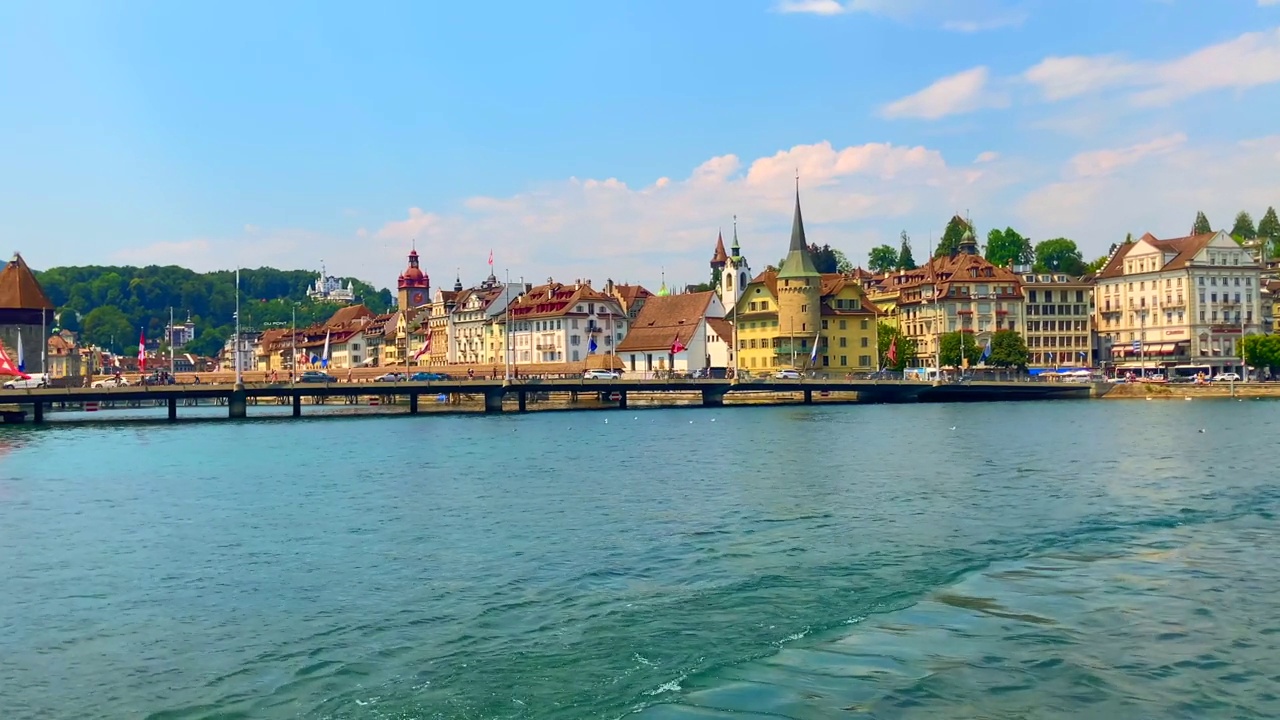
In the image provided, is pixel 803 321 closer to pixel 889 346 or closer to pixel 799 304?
pixel 799 304

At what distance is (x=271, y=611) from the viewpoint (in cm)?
2162

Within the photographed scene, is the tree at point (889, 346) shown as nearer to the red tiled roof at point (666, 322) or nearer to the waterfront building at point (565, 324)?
the red tiled roof at point (666, 322)

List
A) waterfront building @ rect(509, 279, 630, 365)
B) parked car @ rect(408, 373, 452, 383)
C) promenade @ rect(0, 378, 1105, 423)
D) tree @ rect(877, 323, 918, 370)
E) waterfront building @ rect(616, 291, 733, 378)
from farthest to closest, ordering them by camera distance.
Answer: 1. waterfront building @ rect(509, 279, 630, 365)
2. waterfront building @ rect(616, 291, 733, 378)
3. tree @ rect(877, 323, 918, 370)
4. parked car @ rect(408, 373, 452, 383)
5. promenade @ rect(0, 378, 1105, 423)

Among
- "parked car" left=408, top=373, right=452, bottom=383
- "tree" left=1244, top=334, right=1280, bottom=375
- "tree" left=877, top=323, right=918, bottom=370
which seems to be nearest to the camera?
"tree" left=1244, top=334, right=1280, bottom=375

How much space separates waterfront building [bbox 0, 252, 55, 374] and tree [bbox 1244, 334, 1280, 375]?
12660cm

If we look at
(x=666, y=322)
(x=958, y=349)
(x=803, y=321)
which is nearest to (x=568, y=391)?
(x=803, y=321)

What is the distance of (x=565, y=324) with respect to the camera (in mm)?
156250

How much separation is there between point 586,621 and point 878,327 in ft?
411

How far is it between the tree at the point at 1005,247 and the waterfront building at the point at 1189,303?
42493 millimetres

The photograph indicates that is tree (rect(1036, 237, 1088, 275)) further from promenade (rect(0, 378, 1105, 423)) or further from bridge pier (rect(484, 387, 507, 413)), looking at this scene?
bridge pier (rect(484, 387, 507, 413))

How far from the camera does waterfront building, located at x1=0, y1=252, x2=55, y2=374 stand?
13475 centimetres

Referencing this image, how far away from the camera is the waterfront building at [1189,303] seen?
134 m

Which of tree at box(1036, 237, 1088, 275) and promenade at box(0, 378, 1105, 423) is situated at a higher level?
tree at box(1036, 237, 1088, 275)

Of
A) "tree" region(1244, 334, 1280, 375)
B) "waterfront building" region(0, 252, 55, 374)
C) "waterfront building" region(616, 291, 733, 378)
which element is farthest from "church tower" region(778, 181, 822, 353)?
"waterfront building" region(0, 252, 55, 374)
